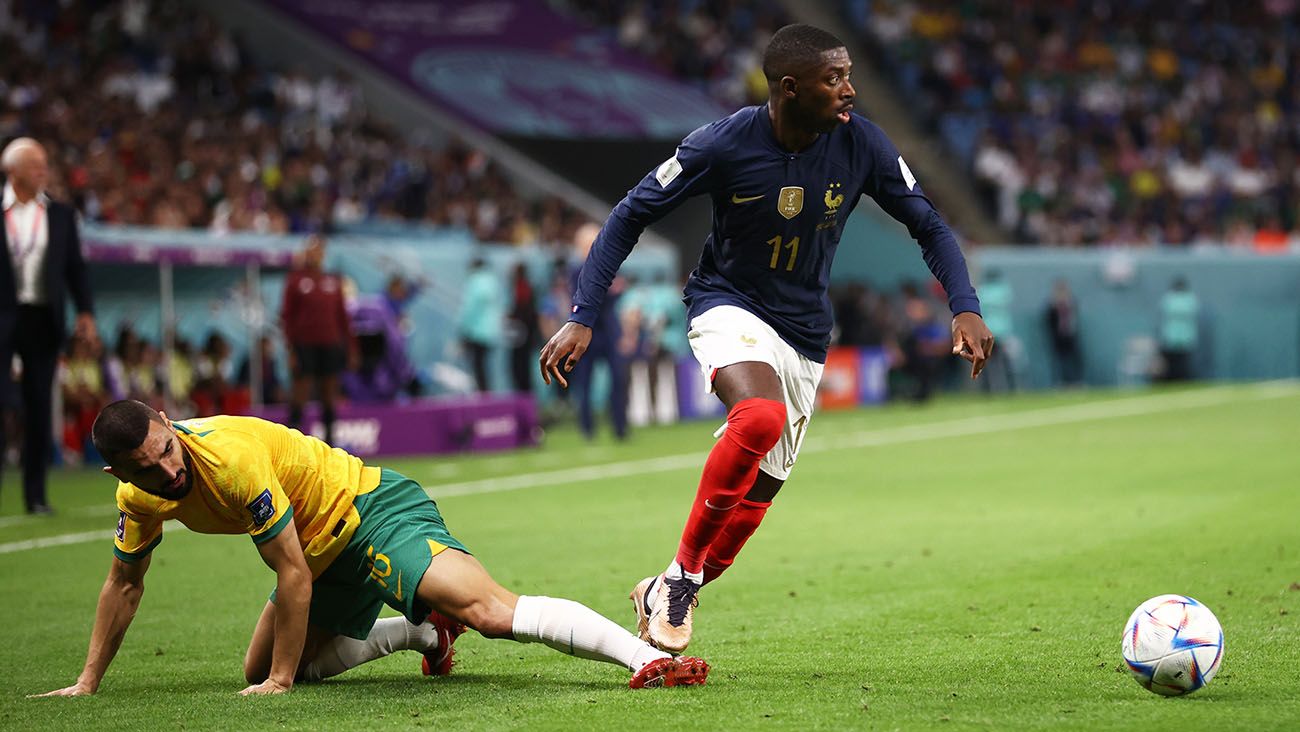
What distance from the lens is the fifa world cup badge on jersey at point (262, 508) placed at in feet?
18.0

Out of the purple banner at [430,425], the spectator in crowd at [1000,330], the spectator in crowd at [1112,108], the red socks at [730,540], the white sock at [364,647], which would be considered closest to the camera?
the white sock at [364,647]

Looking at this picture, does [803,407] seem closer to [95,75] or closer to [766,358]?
[766,358]

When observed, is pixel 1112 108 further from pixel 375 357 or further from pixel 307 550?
pixel 307 550

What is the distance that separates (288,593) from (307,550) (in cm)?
30

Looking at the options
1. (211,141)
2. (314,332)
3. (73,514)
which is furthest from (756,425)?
(211,141)

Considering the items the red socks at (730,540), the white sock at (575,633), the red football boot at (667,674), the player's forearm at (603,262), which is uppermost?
the player's forearm at (603,262)

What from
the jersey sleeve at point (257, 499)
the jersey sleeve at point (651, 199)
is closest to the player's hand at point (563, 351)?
the jersey sleeve at point (651, 199)

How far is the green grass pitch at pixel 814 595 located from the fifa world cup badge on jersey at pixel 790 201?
166cm

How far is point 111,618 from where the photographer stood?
5766 millimetres

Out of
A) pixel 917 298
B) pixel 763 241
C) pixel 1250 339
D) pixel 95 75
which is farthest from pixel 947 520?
pixel 1250 339

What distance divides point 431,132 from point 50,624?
2107 cm

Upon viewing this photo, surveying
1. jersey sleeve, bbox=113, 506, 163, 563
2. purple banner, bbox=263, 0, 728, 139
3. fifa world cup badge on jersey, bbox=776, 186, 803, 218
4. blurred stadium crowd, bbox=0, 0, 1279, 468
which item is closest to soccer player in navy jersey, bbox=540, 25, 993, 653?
fifa world cup badge on jersey, bbox=776, 186, 803, 218

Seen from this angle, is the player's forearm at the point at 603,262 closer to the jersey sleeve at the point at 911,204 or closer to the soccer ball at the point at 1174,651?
the jersey sleeve at the point at 911,204

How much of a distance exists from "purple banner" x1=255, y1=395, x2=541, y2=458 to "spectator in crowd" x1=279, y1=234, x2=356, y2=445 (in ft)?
0.86
